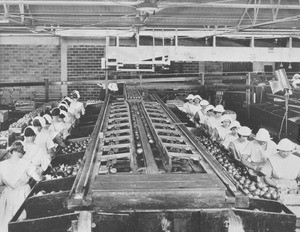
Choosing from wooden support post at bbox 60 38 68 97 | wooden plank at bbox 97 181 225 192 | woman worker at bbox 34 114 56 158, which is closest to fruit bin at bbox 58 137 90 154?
woman worker at bbox 34 114 56 158

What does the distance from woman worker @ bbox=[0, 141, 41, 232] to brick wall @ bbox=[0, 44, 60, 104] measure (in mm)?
8377

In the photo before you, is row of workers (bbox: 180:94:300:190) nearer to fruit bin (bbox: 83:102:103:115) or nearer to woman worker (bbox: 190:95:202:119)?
woman worker (bbox: 190:95:202:119)

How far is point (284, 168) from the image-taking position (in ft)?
16.5

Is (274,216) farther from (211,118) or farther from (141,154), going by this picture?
(211,118)

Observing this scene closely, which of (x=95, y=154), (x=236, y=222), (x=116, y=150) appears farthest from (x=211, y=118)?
(x=236, y=222)

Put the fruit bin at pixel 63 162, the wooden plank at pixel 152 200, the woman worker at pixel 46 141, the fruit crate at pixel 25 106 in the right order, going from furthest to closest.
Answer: the fruit crate at pixel 25 106, the woman worker at pixel 46 141, the fruit bin at pixel 63 162, the wooden plank at pixel 152 200

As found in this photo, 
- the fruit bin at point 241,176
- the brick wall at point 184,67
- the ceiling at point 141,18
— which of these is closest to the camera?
the fruit bin at point 241,176

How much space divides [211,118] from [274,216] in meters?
4.55

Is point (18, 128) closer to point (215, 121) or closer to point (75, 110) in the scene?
point (75, 110)

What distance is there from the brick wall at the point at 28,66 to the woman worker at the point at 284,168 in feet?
29.7

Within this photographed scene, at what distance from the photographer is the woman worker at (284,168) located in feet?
16.5

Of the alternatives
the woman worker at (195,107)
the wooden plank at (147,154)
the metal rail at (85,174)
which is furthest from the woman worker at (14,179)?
the woman worker at (195,107)

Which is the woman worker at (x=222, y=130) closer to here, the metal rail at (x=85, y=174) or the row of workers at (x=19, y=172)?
the metal rail at (x=85, y=174)

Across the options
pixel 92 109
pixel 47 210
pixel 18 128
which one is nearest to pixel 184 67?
pixel 92 109
